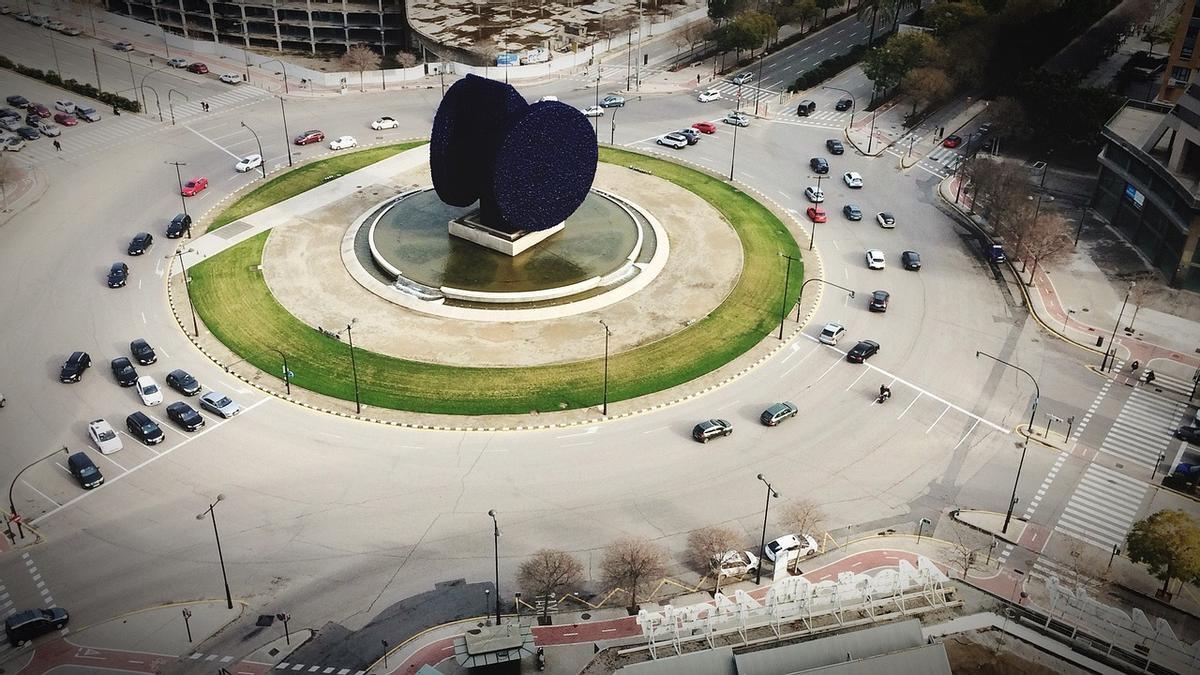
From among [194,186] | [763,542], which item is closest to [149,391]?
[194,186]

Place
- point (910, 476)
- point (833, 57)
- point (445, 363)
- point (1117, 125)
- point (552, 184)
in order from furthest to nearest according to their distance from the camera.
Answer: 1. point (833, 57)
2. point (1117, 125)
3. point (552, 184)
4. point (445, 363)
5. point (910, 476)

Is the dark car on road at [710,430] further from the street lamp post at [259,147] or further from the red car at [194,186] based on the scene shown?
the street lamp post at [259,147]

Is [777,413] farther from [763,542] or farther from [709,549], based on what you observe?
[709,549]

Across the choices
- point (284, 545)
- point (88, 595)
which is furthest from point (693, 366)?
point (88, 595)

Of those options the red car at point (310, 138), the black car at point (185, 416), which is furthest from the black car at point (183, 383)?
the red car at point (310, 138)

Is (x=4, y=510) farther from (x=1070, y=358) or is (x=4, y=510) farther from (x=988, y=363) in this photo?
(x=1070, y=358)

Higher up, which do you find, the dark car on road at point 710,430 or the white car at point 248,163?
the white car at point 248,163
